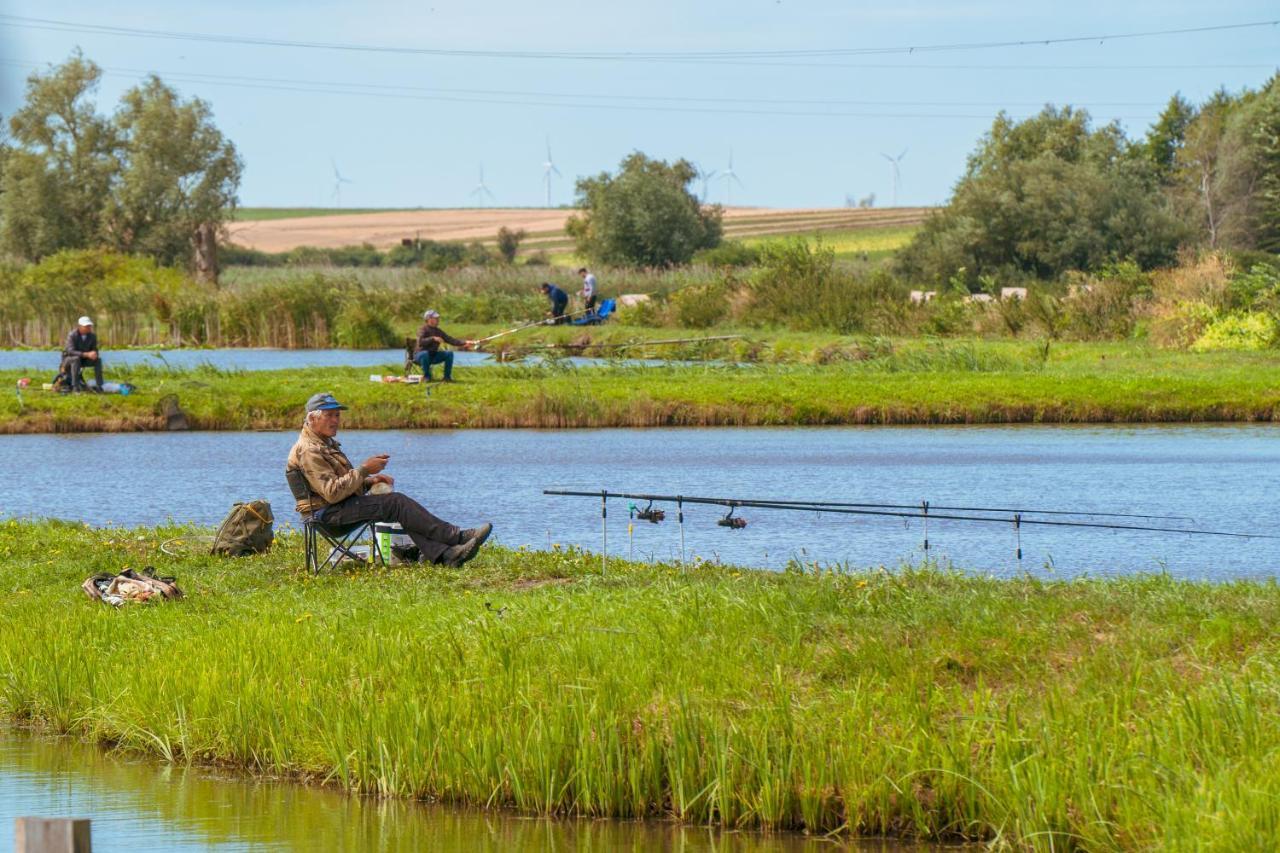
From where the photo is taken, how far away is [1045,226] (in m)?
59.4

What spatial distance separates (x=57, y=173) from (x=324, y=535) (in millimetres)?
80783

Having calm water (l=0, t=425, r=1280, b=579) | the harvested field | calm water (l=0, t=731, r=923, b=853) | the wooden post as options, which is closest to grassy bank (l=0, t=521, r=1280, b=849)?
Result: calm water (l=0, t=731, r=923, b=853)

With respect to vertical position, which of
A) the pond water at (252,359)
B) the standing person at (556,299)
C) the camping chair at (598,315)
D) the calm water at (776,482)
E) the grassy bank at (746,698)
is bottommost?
the calm water at (776,482)

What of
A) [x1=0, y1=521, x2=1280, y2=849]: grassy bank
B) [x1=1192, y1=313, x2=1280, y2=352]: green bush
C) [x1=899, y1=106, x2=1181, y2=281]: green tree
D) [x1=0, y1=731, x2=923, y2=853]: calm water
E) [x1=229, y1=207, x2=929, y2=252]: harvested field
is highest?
[x1=229, y1=207, x2=929, y2=252]: harvested field

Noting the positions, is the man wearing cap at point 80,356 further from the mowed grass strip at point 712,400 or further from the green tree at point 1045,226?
the green tree at point 1045,226

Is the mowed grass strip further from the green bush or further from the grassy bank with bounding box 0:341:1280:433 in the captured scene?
the green bush

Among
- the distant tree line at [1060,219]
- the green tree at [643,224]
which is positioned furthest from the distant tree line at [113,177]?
the distant tree line at [1060,219]

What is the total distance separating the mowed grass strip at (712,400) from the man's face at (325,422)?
1748cm

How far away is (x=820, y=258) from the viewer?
49719 millimetres

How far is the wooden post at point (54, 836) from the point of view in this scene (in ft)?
15.7

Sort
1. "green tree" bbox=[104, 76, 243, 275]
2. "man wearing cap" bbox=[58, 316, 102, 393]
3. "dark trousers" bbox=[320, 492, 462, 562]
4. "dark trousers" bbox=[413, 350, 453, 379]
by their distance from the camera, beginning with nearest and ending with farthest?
"dark trousers" bbox=[320, 492, 462, 562], "man wearing cap" bbox=[58, 316, 102, 393], "dark trousers" bbox=[413, 350, 453, 379], "green tree" bbox=[104, 76, 243, 275]

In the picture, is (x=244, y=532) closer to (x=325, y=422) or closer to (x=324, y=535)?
(x=324, y=535)

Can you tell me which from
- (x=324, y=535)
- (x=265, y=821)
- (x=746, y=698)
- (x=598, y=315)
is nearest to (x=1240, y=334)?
(x=598, y=315)

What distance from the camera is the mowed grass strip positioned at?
29750 mm
